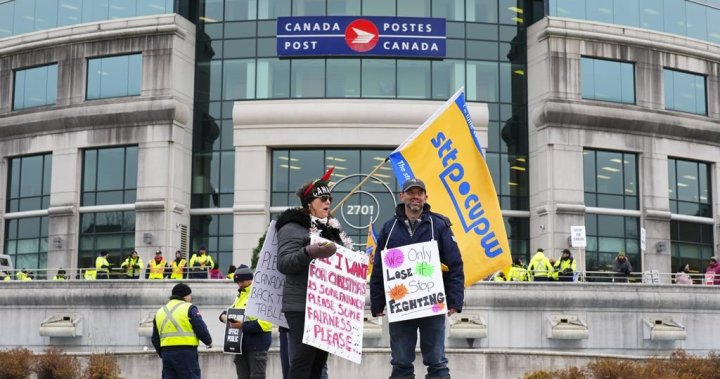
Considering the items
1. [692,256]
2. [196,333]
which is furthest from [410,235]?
[692,256]

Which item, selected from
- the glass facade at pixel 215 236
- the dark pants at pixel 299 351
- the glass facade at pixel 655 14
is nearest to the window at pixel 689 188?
the glass facade at pixel 655 14

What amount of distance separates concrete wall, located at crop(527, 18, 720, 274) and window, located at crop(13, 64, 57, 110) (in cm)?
2040

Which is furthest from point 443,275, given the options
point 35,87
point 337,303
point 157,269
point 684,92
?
point 35,87

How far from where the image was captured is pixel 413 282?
33.0 ft

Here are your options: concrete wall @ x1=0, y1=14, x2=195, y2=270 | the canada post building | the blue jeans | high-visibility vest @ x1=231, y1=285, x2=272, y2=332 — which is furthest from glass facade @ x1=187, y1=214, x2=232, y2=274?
the blue jeans

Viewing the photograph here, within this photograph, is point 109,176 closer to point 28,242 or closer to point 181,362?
point 28,242

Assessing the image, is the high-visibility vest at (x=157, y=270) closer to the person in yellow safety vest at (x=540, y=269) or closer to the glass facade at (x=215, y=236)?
the glass facade at (x=215, y=236)

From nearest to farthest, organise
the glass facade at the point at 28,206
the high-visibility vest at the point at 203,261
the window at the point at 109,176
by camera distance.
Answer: the high-visibility vest at the point at 203,261 → the window at the point at 109,176 → the glass facade at the point at 28,206

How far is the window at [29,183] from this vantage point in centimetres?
4600

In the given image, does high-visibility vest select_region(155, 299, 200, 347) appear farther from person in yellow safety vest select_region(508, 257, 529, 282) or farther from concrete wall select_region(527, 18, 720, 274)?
concrete wall select_region(527, 18, 720, 274)

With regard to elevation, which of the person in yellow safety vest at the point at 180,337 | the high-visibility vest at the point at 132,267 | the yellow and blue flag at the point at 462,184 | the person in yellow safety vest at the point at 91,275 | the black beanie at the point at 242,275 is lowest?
the person in yellow safety vest at the point at 180,337

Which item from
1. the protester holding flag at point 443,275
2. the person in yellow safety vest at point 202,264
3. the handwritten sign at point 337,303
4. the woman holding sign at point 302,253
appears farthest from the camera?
the person in yellow safety vest at point 202,264

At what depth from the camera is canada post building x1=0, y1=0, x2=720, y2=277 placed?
43.2m

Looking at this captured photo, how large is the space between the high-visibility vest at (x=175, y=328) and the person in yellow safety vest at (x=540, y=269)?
2118 cm
